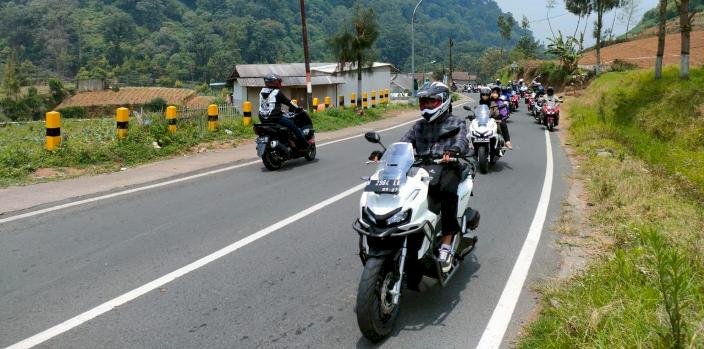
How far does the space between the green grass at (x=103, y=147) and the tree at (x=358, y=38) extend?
53.8 feet

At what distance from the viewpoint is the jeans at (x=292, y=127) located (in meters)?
11.5

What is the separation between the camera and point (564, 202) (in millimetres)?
8688

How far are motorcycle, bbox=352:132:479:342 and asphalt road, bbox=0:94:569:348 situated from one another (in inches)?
11.5

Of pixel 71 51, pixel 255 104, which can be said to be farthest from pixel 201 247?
pixel 71 51

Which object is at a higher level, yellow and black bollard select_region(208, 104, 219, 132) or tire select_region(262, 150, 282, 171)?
yellow and black bollard select_region(208, 104, 219, 132)

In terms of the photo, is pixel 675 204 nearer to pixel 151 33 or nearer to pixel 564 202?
pixel 564 202

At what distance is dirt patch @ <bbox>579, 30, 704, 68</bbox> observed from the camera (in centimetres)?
3762

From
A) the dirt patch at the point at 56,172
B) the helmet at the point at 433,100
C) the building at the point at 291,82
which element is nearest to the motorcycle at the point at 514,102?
the building at the point at 291,82

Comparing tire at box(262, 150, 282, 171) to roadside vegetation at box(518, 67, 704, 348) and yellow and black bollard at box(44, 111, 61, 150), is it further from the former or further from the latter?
roadside vegetation at box(518, 67, 704, 348)

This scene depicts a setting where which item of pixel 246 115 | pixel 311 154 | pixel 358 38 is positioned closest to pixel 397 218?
pixel 311 154

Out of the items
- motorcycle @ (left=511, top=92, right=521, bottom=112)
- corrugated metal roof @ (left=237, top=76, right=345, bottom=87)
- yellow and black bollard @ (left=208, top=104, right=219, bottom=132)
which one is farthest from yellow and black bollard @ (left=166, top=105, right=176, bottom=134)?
corrugated metal roof @ (left=237, top=76, right=345, bottom=87)

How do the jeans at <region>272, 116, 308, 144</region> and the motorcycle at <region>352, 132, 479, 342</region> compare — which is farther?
the jeans at <region>272, 116, 308, 144</region>

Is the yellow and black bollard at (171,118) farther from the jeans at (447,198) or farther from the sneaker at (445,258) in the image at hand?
the sneaker at (445,258)

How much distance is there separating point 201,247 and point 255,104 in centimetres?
4390
